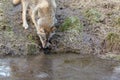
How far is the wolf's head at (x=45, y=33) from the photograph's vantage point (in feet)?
26.7

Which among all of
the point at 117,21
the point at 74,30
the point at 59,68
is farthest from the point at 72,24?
the point at 59,68

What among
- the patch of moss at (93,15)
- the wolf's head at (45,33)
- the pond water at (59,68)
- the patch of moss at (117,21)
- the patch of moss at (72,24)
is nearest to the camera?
the pond water at (59,68)

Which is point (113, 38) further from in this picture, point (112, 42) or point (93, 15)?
point (93, 15)

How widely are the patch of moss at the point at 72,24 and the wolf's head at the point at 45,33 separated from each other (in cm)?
56

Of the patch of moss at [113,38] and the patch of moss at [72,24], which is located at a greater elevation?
the patch of moss at [72,24]

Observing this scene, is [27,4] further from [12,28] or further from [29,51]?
[29,51]

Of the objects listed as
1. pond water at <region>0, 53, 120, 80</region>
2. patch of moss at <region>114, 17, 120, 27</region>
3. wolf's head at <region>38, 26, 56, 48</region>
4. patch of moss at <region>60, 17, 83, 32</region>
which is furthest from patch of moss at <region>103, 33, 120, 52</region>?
wolf's head at <region>38, 26, 56, 48</region>

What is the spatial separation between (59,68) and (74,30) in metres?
1.60

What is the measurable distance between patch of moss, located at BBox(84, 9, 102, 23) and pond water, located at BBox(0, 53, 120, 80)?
1361mm

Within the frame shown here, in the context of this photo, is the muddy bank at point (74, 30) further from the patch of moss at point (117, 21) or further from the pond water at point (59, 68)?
the pond water at point (59, 68)

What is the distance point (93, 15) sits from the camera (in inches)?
362

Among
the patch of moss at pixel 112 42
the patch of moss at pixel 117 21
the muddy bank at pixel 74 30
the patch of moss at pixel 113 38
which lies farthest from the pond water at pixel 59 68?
the patch of moss at pixel 117 21

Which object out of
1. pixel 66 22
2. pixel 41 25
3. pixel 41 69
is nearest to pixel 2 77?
pixel 41 69

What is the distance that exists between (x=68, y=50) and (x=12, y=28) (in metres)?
1.48
